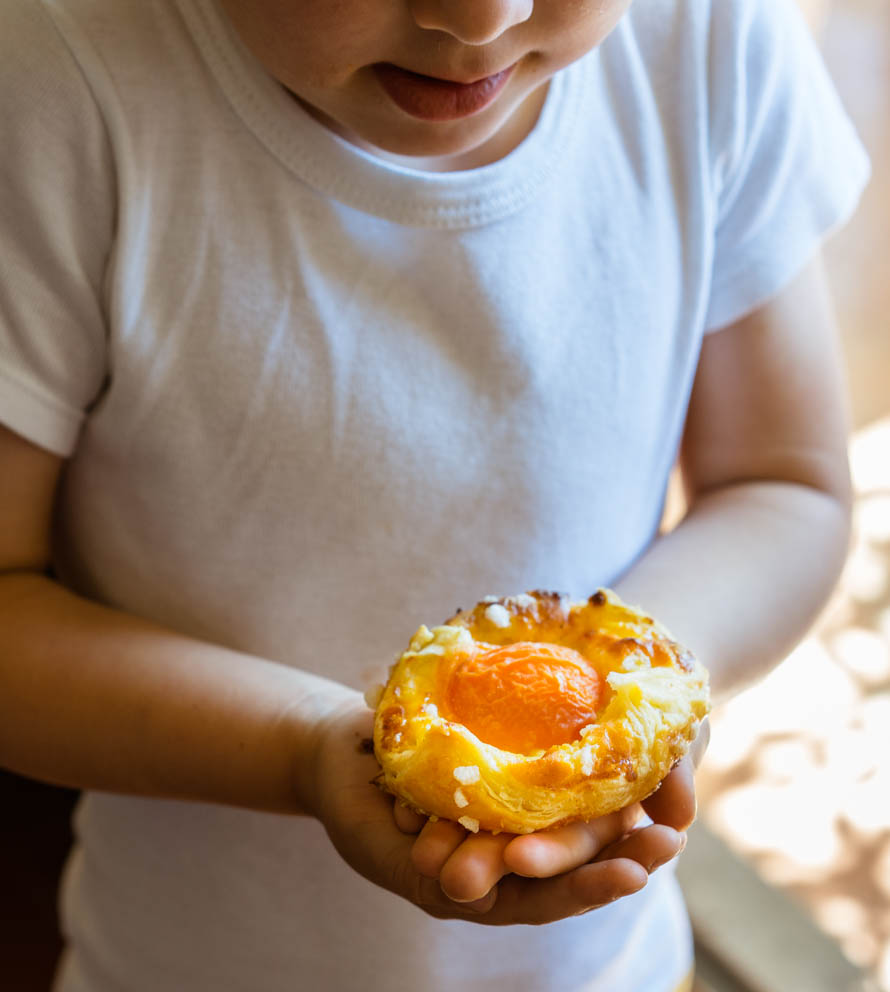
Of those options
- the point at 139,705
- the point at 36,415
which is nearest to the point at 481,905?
the point at 139,705

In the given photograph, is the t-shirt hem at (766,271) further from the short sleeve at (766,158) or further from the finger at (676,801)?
the finger at (676,801)

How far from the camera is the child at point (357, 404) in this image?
61 cm

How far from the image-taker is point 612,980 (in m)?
0.83

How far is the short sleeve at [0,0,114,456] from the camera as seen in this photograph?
1.98 feet

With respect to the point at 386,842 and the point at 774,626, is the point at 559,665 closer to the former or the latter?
the point at 386,842

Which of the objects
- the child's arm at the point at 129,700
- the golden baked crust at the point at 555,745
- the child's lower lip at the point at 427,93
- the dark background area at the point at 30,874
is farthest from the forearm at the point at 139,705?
the dark background area at the point at 30,874

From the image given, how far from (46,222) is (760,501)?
21.3 inches

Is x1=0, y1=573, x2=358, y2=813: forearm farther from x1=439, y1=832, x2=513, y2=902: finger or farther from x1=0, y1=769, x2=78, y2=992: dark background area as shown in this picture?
x1=0, y1=769, x2=78, y2=992: dark background area

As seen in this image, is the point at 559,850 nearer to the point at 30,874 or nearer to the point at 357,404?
the point at 357,404

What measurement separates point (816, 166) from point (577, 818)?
1.73 ft

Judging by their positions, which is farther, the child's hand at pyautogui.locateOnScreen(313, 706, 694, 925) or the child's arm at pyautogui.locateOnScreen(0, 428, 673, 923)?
the child's arm at pyautogui.locateOnScreen(0, 428, 673, 923)

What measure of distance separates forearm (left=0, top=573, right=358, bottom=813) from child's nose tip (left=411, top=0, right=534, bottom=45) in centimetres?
39

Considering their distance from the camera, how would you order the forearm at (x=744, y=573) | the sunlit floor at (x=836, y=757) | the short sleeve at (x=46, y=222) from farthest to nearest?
the sunlit floor at (x=836, y=757) → the forearm at (x=744, y=573) → the short sleeve at (x=46, y=222)

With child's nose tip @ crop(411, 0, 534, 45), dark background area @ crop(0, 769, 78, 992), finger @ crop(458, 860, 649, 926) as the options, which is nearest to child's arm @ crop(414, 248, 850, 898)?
finger @ crop(458, 860, 649, 926)
